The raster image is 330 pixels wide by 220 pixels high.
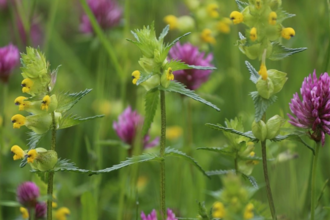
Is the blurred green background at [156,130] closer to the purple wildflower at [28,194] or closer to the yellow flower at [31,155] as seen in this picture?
the purple wildflower at [28,194]

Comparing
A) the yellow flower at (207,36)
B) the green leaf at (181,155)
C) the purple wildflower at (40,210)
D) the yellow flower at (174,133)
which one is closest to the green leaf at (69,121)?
the green leaf at (181,155)

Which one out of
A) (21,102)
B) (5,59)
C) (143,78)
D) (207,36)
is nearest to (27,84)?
(21,102)

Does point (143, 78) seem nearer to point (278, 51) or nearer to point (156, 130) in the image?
point (278, 51)

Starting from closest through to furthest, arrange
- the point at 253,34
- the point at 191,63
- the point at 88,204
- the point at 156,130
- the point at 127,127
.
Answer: the point at 253,34 < the point at 88,204 < the point at 127,127 < the point at 191,63 < the point at 156,130

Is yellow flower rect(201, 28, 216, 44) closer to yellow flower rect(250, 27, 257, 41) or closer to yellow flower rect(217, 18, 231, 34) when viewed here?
yellow flower rect(217, 18, 231, 34)

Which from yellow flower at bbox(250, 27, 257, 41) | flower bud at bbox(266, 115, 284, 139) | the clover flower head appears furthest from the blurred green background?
yellow flower at bbox(250, 27, 257, 41)

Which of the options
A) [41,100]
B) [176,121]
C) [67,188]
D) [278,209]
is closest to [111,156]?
[176,121]

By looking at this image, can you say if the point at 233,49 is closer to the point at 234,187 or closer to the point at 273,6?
the point at 273,6
